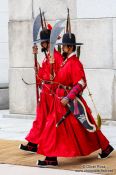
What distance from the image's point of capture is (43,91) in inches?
353

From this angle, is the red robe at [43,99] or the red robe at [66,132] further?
the red robe at [43,99]

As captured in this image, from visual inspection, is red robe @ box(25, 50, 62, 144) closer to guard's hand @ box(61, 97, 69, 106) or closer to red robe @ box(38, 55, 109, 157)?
red robe @ box(38, 55, 109, 157)

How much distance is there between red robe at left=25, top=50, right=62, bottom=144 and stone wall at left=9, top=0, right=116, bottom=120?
3.41 metres

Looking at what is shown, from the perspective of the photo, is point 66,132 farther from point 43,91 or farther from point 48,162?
point 43,91

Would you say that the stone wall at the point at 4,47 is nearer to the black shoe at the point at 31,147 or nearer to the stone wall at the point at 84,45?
the stone wall at the point at 84,45

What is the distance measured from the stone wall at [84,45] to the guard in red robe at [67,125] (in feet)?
12.6

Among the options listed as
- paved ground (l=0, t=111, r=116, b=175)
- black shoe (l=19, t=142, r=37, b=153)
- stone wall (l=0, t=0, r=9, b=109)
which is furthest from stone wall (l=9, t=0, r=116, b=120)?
black shoe (l=19, t=142, r=37, b=153)

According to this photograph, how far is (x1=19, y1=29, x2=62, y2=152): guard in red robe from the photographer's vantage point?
8.70 metres

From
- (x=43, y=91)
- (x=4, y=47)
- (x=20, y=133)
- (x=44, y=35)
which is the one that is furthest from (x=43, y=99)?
(x=4, y=47)

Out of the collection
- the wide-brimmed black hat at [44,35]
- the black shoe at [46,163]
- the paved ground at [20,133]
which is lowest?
the paved ground at [20,133]

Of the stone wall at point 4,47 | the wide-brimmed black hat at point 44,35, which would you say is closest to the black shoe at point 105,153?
the wide-brimmed black hat at point 44,35

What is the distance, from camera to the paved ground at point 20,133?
7.94 m

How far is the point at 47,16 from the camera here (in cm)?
1309

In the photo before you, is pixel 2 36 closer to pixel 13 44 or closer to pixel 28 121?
pixel 13 44
